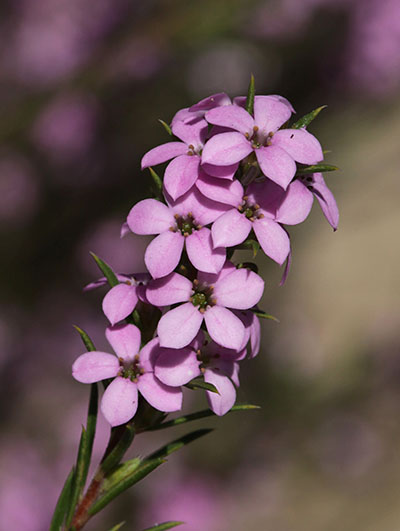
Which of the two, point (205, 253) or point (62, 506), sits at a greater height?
point (205, 253)

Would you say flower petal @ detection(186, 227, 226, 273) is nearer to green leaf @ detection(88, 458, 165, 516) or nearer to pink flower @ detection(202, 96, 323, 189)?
pink flower @ detection(202, 96, 323, 189)

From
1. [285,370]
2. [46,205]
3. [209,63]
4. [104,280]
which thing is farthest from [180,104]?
[104,280]

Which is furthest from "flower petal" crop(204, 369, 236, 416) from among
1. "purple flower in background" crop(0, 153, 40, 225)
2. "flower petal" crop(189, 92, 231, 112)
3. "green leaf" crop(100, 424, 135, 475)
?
"purple flower in background" crop(0, 153, 40, 225)

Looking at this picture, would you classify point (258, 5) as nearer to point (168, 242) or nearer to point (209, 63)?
point (209, 63)

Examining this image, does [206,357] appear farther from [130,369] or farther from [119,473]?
[119,473]

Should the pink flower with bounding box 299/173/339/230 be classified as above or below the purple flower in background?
above

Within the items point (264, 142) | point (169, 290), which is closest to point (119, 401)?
point (169, 290)
